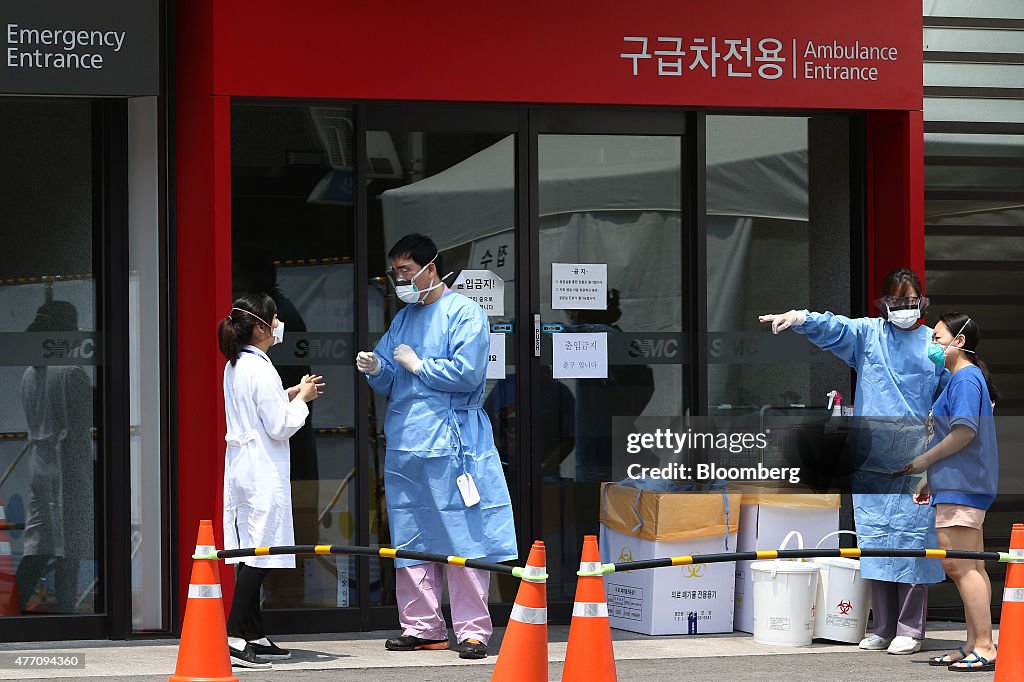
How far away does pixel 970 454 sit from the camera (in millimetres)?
7086

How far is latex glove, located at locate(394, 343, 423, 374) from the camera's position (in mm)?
7219

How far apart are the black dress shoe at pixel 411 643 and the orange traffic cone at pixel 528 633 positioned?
185cm

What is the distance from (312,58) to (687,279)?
2.28 metres

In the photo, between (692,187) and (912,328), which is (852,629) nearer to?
(912,328)

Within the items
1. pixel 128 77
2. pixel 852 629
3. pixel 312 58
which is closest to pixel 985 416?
pixel 852 629

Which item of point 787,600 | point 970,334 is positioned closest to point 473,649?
point 787,600

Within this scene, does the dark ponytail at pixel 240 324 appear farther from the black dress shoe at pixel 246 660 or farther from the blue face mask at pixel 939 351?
the blue face mask at pixel 939 351

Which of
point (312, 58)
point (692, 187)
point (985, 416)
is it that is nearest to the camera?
point (985, 416)

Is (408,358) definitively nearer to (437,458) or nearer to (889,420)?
(437,458)

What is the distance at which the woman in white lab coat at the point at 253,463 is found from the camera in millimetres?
6930

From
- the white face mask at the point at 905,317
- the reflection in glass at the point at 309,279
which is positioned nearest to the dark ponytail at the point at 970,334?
the white face mask at the point at 905,317

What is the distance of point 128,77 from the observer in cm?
732

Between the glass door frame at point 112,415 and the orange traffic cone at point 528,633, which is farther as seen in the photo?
the glass door frame at point 112,415

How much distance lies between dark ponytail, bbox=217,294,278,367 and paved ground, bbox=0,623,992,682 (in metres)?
1.40
